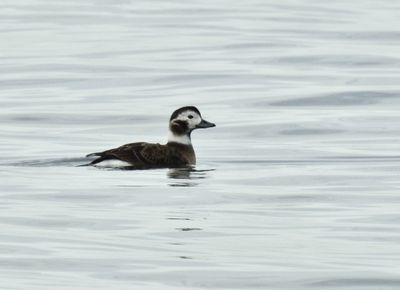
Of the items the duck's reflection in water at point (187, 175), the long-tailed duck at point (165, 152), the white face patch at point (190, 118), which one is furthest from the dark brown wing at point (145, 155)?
the white face patch at point (190, 118)

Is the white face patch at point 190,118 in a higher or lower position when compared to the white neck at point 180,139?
higher

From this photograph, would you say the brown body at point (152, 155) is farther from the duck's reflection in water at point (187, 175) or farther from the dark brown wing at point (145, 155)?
the duck's reflection in water at point (187, 175)

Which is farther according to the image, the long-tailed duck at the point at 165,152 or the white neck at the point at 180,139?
the white neck at the point at 180,139

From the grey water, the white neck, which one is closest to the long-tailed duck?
the white neck

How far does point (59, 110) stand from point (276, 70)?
21.1 ft

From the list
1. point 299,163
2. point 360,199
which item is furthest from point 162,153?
point 360,199

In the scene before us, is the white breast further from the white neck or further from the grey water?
the white neck

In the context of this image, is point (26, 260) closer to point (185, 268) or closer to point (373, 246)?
point (185, 268)

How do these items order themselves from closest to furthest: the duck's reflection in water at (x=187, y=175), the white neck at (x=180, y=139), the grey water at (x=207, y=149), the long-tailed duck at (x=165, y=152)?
1. the grey water at (x=207, y=149)
2. the duck's reflection in water at (x=187, y=175)
3. the long-tailed duck at (x=165, y=152)
4. the white neck at (x=180, y=139)

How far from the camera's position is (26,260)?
13.1 m

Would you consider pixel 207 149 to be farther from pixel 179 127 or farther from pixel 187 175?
pixel 187 175

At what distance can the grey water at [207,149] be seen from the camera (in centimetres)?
1310

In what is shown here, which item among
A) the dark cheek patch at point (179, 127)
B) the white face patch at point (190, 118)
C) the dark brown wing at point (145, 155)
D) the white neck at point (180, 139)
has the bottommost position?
the dark brown wing at point (145, 155)

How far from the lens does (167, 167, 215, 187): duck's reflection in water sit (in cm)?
1805
